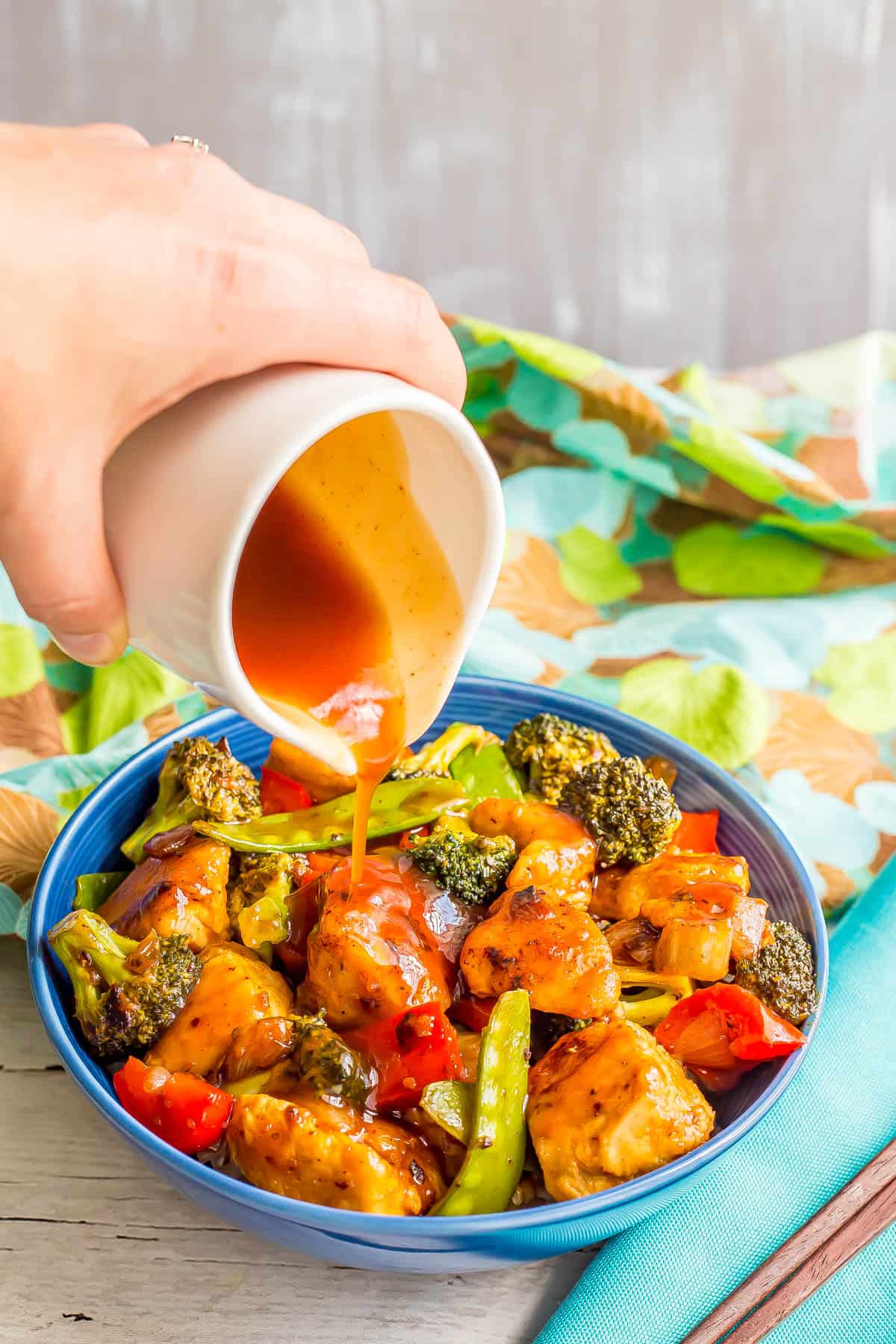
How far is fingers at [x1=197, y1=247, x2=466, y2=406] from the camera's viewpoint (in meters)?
0.95

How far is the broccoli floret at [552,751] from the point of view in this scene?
170 centimetres

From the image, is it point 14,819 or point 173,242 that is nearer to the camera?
point 173,242

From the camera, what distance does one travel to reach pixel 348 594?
1.25 m

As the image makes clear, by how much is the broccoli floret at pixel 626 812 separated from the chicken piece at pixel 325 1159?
514 millimetres

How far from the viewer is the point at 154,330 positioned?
928 millimetres

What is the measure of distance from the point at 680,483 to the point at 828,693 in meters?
0.58

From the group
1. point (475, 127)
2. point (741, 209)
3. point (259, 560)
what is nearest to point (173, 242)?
point (259, 560)

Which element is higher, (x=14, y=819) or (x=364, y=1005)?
(x=364, y=1005)

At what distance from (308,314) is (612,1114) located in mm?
807

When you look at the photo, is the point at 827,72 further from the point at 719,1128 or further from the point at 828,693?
the point at 719,1128

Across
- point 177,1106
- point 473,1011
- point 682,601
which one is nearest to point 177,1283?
point 177,1106

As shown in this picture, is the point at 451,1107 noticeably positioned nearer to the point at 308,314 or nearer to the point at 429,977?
the point at 429,977

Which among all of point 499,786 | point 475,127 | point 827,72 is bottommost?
point 499,786

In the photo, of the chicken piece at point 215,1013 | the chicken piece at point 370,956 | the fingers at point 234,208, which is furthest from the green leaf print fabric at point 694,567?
the fingers at point 234,208
